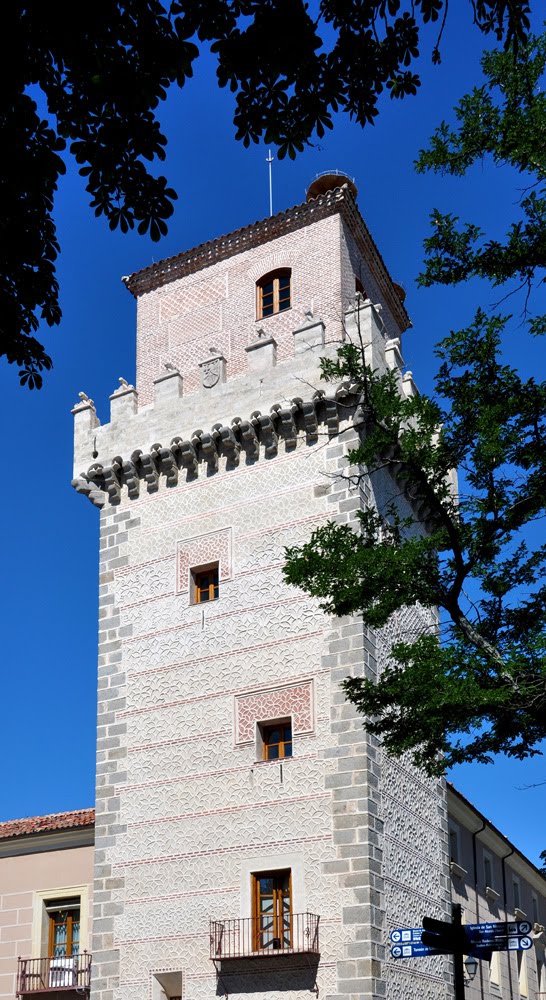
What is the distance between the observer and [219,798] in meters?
19.2

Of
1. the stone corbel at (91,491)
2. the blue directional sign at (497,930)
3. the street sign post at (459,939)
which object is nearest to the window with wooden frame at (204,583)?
the stone corbel at (91,491)

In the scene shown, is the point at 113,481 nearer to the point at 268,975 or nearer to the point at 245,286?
the point at 245,286

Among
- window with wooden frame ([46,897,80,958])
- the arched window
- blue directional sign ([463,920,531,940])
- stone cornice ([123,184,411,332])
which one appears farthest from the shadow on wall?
stone cornice ([123,184,411,332])

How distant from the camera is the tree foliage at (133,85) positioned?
6812 millimetres

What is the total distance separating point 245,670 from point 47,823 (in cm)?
640

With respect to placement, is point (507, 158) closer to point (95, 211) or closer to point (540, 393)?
point (540, 393)

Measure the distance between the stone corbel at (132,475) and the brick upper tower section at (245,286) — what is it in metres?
1.61

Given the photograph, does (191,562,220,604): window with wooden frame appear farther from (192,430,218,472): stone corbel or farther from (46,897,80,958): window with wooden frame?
(46,897,80,958): window with wooden frame

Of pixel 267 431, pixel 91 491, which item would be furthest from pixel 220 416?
pixel 91 491

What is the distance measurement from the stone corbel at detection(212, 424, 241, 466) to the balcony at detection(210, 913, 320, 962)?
7678 millimetres

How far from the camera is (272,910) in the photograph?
18234 mm

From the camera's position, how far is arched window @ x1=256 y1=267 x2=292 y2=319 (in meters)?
22.9

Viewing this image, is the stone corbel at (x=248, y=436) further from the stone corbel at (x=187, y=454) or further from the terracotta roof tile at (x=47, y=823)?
the terracotta roof tile at (x=47, y=823)

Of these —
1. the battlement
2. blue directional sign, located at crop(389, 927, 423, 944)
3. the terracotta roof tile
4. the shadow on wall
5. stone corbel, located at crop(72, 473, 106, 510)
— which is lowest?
the shadow on wall
